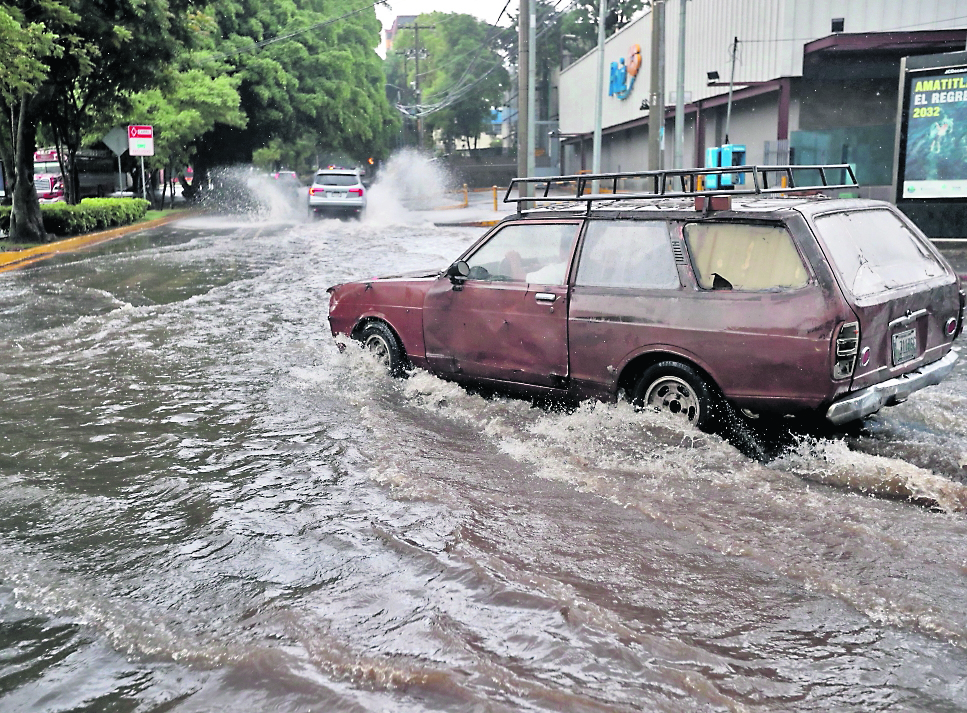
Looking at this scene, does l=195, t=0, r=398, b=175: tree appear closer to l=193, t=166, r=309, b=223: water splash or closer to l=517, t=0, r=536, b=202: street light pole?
l=193, t=166, r=309, b=223: water splash

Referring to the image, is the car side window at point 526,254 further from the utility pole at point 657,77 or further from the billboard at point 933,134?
the utility pole at point 657,77

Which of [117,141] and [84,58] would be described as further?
[117,141]

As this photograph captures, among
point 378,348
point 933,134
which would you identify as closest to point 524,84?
point 933,134

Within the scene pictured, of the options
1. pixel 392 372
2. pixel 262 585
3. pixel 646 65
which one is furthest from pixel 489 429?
pixel 646 65

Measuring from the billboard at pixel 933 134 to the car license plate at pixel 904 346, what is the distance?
14801mm

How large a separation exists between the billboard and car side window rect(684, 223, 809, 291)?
1508 cm

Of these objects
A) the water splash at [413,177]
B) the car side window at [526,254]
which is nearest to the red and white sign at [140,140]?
the water splash at [413,177]

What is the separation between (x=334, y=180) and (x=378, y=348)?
26101mm

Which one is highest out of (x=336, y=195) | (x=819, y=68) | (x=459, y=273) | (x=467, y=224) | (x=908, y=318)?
(x=819, y=68)

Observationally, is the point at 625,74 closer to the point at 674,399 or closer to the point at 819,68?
the point at 819,68

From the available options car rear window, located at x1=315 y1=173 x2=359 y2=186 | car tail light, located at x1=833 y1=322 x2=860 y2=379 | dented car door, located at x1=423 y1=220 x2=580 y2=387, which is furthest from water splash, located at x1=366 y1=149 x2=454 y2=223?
car tail light, located at x1=833 y1=322 x2=860 y2=379

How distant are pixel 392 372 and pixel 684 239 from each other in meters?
2.96

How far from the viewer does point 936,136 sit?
19594mm

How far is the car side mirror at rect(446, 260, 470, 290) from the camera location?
7887 millimetres
